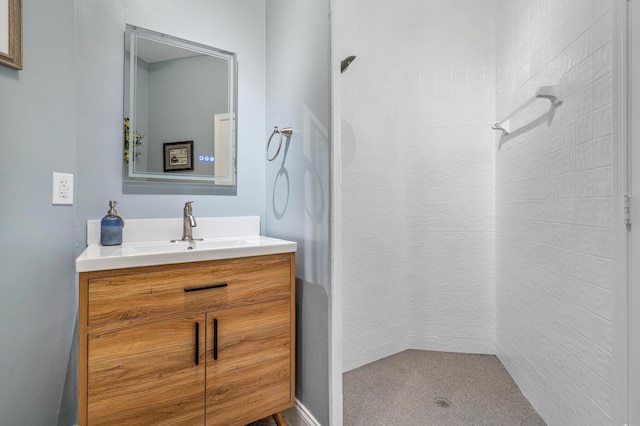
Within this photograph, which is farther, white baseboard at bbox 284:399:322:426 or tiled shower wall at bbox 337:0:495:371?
tiled shower wall at bbox 337:0:495:371

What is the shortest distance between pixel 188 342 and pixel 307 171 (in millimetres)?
849

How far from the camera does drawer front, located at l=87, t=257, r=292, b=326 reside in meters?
1.08

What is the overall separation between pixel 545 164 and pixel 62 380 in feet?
7.80

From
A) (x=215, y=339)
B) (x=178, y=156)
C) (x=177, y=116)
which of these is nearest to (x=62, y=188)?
(x=178, y=156)

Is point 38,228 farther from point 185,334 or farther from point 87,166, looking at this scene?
point 185,334

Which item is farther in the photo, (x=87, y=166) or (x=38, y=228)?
(x=87, y=166)

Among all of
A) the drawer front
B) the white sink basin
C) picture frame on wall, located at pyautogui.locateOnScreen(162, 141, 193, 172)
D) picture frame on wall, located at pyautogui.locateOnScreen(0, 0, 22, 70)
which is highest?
picture frame on wall, located at pyautogui.locateOnScreen(0, 0, 22, 70)

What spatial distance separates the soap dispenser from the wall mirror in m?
0.16

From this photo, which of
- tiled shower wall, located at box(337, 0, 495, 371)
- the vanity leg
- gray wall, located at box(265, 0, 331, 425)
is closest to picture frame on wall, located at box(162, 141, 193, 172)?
gray wall, located at box(265, 0, 331, 425)

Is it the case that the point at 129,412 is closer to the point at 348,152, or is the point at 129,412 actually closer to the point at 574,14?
the point at 348,152

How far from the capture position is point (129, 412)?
111 cm

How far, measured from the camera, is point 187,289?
122 cm

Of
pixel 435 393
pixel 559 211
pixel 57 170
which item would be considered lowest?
pixel 435 393

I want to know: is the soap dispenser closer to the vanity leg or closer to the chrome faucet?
the chrome faucet
